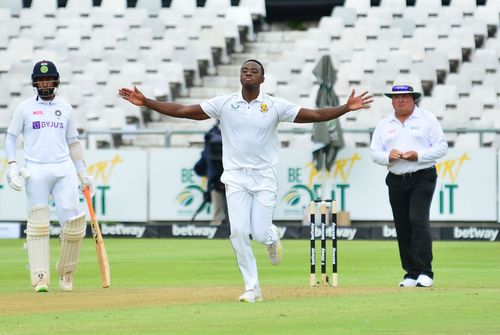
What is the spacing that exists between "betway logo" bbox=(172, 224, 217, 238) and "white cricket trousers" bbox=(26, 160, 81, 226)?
9.62 m

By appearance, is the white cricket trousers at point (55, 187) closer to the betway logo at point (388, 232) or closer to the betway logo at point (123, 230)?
the betway logo at point (388, 232)

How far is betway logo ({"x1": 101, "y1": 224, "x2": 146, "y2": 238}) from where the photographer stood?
2095cm

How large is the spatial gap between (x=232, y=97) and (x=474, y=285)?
2.86 metres

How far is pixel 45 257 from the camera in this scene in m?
10.8

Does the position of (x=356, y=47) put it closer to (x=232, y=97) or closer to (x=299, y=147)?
(x=299, y=147)

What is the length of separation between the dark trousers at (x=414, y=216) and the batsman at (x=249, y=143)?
5.49 ft

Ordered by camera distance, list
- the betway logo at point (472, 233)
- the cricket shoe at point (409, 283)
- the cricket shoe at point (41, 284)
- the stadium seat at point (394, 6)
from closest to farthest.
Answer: the cricket shoe at point (41, 284), the cricket shoe at point (409, 283), the betway logo at point (472, 233), the stadium seat at point (394, 6)

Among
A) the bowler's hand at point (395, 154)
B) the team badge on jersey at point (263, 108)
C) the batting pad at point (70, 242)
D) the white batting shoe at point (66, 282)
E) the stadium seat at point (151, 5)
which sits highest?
the stadium seat at point (151, 5)

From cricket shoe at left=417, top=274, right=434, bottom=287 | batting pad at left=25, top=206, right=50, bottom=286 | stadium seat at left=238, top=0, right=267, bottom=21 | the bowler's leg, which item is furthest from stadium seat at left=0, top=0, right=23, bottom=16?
the bowler's leg

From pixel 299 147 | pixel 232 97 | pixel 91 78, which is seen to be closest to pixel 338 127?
pixel 299 147

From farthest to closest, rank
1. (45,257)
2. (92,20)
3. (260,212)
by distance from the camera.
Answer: (92,20), (45,257), (260,212)

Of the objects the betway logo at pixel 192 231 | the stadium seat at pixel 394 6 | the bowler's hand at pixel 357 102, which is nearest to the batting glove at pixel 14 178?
the bowler's hand at pixel 357 102

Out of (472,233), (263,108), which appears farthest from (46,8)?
(263,108)

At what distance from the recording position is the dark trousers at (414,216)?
1105cm
